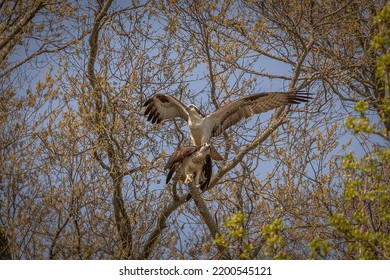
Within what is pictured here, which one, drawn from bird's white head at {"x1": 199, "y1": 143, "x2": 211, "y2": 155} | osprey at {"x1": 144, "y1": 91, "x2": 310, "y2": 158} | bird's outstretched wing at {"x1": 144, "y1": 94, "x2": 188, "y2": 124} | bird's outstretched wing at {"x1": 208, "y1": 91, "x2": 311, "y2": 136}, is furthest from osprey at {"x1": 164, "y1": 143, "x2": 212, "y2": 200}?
bird's outstretched wing at {"x1": 144, "y1": 94, "x2": 188, "y2": 124}

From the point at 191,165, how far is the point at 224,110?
555 mm

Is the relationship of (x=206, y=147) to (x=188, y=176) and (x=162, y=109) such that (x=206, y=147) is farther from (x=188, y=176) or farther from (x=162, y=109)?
(x=162, y=109)

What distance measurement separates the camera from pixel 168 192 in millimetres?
6719

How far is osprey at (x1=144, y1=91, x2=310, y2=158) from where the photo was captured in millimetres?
6242

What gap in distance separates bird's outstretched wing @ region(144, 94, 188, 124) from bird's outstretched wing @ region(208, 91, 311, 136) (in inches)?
12.0

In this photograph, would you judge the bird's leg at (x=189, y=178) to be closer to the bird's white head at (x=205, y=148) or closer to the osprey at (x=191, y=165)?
the osprey at (x=191, y=165)

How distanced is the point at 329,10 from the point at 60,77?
9.14 feet

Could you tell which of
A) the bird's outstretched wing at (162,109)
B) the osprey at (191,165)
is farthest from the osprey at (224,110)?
the osprey at (191,165)

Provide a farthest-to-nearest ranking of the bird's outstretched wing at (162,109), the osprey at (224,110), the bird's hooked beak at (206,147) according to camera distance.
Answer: the bird's outstretched wing at (162,109) → the osprey at (224,110) → the bird's hooked beak at (206,147)

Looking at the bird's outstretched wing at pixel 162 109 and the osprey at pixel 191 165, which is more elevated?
the bird's outstretched wing at pixel 162 109

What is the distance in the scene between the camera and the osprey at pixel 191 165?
19.8 ft
